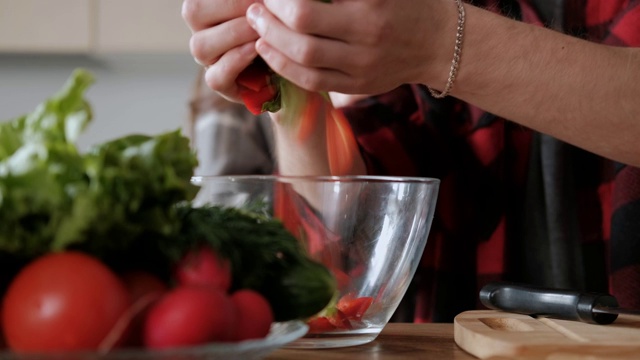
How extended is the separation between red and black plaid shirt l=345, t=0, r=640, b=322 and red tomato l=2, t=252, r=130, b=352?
84 centimetres

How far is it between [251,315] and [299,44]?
15.0 inches

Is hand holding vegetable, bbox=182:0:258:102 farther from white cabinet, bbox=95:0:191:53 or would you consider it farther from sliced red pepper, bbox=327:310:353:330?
white cabinet, bbox=95:0:191:53

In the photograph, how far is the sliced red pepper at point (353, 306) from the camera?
75 cm

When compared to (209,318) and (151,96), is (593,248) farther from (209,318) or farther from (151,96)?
(151,96)

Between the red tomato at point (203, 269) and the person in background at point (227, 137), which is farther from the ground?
the person in background at point (227, 137)

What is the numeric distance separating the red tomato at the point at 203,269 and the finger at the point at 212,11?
422 millimetres

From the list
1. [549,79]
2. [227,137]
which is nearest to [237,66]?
[549,79]

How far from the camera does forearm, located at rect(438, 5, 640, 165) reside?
93 cm

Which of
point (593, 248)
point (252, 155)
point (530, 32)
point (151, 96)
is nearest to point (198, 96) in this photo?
point (252, 155)

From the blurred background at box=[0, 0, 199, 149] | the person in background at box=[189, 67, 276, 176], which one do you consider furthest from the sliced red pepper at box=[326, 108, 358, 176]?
the blurred background at box=[0, 0, 199, 149]

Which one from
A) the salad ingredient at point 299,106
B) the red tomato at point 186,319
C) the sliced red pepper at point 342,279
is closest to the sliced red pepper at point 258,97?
the salad ingredient at point 299,106

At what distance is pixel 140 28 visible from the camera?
104 inches

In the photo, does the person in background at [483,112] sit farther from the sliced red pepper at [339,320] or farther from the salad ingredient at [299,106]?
the sliced red pepper at [339,320]

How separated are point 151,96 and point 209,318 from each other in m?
2.49
